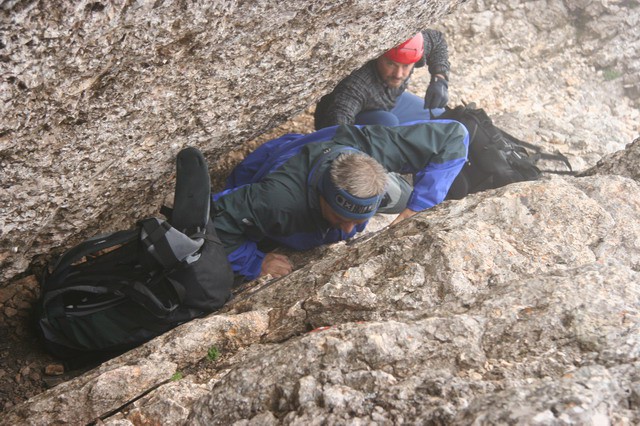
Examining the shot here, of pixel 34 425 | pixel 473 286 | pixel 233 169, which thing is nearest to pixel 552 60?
pixel 233 169

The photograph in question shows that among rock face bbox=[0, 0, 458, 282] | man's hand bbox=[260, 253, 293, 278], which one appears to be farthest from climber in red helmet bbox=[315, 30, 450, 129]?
man's hand bbox=[260, 253, 293, 278]

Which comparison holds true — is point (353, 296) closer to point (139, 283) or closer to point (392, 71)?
point (139, 283)

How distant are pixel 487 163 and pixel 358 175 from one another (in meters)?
3.06

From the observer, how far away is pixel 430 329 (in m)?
2.93

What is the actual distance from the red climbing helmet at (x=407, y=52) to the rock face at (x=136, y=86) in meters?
1.07

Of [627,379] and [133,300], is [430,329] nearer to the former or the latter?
[627,379]

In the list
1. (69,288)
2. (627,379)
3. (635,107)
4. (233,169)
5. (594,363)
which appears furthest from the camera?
(635,107)

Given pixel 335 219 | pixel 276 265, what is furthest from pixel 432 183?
pixel 276 265

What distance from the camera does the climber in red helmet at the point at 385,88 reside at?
6.67m

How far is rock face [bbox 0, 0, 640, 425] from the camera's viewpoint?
255 cm

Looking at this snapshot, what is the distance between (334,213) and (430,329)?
2.38 m

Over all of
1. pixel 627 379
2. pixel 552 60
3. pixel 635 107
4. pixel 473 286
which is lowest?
pixel 635 107

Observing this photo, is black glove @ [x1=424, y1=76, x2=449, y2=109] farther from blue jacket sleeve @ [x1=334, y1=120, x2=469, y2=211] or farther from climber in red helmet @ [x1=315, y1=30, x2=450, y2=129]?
blue jacket sleeve @ [x1=334, y1=120, x2=469, y2=211]

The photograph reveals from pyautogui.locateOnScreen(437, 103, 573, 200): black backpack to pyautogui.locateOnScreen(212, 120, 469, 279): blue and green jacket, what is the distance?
104cm
